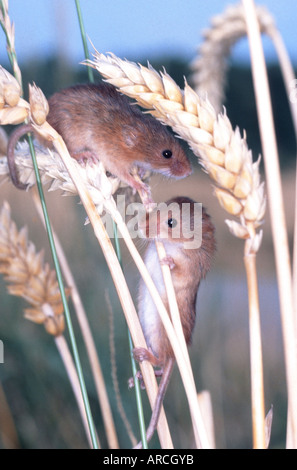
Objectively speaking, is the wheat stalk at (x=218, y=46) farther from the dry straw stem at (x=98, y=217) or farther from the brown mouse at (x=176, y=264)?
the dry straw stem at (x=98, y=217)

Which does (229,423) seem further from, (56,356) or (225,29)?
(225,29)

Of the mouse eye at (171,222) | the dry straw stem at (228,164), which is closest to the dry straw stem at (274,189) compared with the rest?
the dry straw stem at (228,164)

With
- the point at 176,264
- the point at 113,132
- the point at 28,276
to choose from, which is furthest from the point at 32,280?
the point at 113,132

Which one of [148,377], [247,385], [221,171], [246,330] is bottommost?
[247,385]

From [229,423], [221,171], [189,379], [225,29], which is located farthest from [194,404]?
[229,423]

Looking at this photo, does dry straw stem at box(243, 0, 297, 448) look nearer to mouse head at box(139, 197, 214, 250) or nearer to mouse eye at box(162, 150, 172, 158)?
mouse head at box(139, 197, 214, 250)

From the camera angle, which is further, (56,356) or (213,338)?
(213,338)
